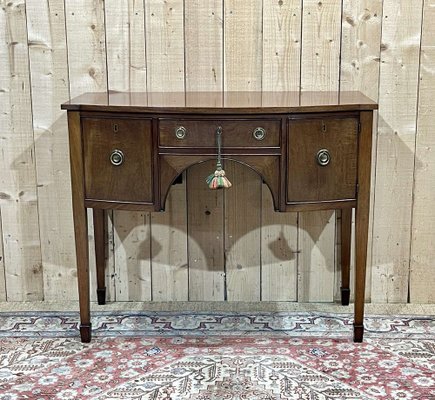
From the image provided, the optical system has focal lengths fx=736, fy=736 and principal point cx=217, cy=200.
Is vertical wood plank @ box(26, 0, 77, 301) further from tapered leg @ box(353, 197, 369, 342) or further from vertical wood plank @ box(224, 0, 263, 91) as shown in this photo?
tapered leg @ box(353, 197, 369, 342)

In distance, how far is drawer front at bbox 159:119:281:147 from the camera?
8.04ft

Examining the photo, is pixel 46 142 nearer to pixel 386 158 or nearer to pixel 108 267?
pixel 108 267

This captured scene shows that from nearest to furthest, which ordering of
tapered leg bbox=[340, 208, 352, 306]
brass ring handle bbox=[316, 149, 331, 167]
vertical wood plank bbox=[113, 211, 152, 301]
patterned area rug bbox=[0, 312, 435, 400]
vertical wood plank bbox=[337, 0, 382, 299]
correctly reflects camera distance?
patterned area rug bbox=[0, 312, 435, 400], brass ring handle bbox=[316, 149, 331, 167], vertical wood plank bbox=[337, 0, 382, 299], tapered leg bbox=[340, 208, 352, 306], vertical wood plank bbox=[113, 211, 152, 301]

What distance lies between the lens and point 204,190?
2980 mm

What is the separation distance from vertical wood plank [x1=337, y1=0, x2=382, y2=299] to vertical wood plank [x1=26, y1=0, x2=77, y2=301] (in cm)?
110

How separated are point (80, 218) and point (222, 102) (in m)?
0.65

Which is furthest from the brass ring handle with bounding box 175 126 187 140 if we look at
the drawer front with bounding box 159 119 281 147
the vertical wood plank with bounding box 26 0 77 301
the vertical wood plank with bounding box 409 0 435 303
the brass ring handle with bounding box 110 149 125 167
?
the vertical wood plank with bounding box 409 0 435 303

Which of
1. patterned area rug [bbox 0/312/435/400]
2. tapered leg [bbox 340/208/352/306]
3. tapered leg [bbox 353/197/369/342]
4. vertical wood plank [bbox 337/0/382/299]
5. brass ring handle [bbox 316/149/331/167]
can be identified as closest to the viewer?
patterned area rug [bbox 0/312/435/400]

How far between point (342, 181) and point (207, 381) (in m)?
0.81

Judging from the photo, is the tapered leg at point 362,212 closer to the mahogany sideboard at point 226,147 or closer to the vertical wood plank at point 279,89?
the mahogany sideboard at point 226,147

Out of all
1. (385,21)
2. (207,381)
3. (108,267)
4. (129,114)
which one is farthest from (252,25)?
(207,381)

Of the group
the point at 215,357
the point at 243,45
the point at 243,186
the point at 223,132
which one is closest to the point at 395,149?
the point at 243,186

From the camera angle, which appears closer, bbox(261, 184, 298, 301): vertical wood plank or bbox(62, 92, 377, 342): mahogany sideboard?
bbox(62, 92, 377, 342): mahogany sideboard

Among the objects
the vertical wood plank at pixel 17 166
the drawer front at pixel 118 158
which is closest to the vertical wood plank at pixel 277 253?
the drawer front at pixel 118 158
